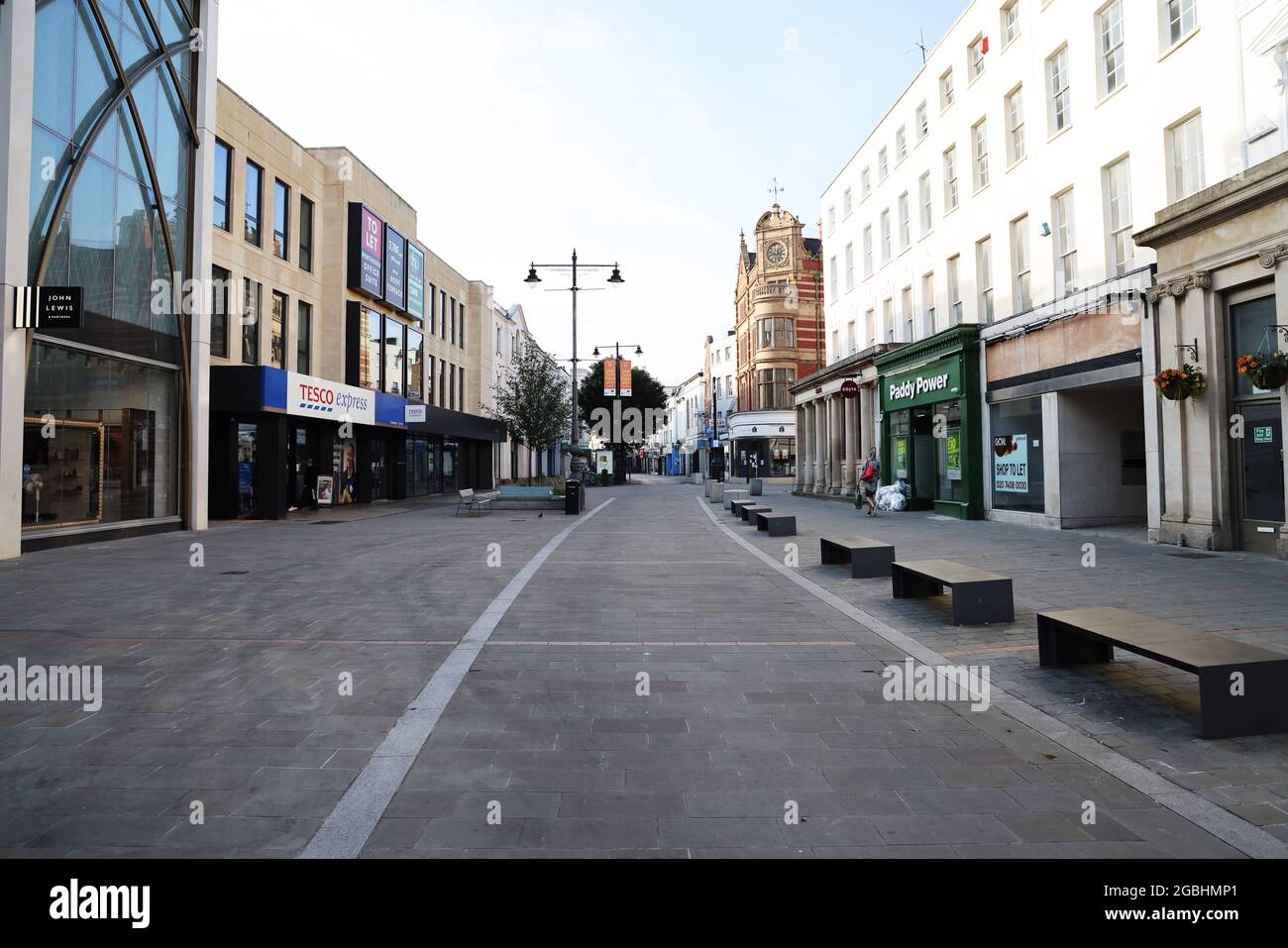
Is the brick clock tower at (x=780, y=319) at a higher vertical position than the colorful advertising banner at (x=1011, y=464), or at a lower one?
higher

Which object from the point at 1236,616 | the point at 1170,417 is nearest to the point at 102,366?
the point at 1236,616

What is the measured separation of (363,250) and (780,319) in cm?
3292

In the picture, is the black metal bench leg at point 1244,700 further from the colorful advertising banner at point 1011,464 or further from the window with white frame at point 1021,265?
the window with white frame at point 1021,265

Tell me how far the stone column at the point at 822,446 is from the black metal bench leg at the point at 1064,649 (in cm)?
2902

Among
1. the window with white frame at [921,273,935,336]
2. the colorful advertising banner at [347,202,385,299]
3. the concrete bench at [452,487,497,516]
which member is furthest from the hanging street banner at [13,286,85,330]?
the window with white frame at [921,273,935,336]

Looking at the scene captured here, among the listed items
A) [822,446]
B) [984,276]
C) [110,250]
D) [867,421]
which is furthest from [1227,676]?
[822,446]

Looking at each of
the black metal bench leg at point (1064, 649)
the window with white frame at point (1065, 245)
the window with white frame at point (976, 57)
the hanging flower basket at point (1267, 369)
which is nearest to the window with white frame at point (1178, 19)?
the window with white frame at point (1065, 245)

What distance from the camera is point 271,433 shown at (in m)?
21.5

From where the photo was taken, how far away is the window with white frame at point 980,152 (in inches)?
810

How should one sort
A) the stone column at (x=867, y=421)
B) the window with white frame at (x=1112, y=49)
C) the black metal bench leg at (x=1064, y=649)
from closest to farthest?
the black metal bench leg at (x=1064, y=649), the window with white frame at (x=1112, y=49), the stone column at (x=867, y=421)

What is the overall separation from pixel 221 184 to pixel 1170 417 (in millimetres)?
Answer: 22911

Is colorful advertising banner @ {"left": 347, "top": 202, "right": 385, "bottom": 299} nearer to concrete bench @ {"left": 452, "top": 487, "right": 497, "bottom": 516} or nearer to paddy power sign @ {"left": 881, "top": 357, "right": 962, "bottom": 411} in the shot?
concrete bench @ {"left": 452, "top": 487, "right": 497, "bottom": 516}

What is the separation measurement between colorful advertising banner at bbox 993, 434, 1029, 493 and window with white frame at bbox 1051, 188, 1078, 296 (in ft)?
11.8

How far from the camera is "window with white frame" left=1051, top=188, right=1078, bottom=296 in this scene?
A: 16.4m
